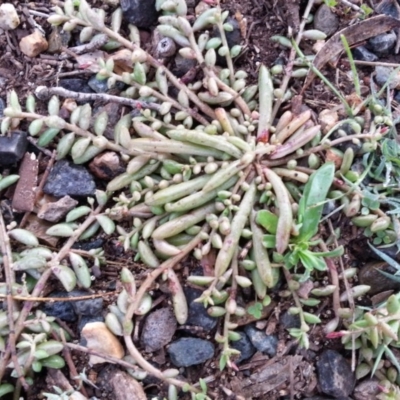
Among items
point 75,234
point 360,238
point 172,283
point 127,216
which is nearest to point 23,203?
point 75,234

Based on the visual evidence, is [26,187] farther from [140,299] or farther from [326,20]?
[326,20]

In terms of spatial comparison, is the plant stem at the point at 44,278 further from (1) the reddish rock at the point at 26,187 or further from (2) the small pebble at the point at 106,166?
(1) the reddish rock at the point at 26,187

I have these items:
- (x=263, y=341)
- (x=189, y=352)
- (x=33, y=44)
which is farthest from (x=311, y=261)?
(x=33, y=44)

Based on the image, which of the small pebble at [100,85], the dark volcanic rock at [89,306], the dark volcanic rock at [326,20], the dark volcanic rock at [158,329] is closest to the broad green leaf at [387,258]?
the dark volcanic rock at [158,329]

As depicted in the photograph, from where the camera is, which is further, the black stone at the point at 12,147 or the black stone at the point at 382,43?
the black stone at the point at 382,43

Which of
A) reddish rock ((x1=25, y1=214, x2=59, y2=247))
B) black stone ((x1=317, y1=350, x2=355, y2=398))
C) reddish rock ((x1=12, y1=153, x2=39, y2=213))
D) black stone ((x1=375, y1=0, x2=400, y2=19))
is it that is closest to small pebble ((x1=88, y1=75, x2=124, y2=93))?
reddish rock ((x1=12, y1=153, x2=39, y2=213))

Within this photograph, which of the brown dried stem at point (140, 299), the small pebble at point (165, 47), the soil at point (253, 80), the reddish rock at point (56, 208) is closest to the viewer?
the brown dried stem at point (140, 299)
